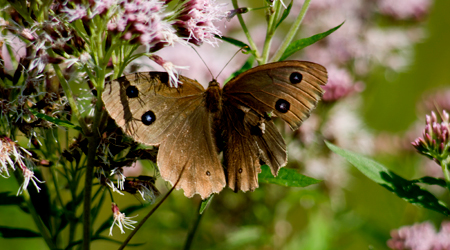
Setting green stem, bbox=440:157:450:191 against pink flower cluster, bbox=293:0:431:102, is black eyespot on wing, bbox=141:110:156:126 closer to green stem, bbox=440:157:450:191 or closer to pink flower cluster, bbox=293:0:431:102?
green stem, bbox=440:157:450:191

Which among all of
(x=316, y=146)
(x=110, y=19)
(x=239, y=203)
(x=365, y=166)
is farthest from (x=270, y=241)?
(x=110, y=19)

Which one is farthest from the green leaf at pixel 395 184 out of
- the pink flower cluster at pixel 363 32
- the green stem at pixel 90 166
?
the pink flower cluster at pixel 363 32

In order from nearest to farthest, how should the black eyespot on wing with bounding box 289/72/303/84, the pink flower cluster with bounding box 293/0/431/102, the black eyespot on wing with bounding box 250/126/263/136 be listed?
the black eyespot on wing with bounding box 289/72/303/84 < the black eyespot on wing with bounding box 250/126/263/136 < the pink flower cluster with bounding box 293/0/431/102

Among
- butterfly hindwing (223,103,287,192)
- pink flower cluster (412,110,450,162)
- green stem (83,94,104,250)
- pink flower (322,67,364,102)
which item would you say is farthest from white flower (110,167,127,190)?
pink flower (322,67,364,102)

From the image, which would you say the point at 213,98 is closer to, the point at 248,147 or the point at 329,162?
the point at 248,147

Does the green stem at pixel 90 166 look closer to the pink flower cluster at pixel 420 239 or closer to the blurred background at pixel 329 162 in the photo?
the blurred background at pixel 329 162

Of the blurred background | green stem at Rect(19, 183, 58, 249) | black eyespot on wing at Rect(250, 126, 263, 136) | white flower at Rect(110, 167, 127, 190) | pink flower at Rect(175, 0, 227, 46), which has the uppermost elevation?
pink flower at Rect(175, 0, 227, 46)
